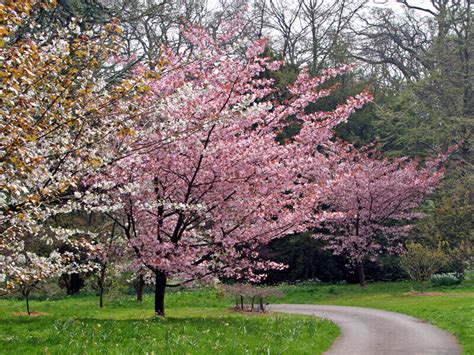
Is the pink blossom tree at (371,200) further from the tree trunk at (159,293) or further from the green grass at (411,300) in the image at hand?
the tree trunk at (159,293)

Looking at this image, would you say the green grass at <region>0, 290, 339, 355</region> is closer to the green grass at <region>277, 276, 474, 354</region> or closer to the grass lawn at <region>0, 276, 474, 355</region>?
the grass lawn at <region>0, 276, 474, 355</region>

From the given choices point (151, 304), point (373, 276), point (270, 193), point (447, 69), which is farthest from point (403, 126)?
point (270, 193)

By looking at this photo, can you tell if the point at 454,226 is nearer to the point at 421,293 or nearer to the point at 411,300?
the point at 421,293

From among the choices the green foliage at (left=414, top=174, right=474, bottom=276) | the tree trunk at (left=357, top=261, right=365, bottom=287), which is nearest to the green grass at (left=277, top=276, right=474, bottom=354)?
the tree trunk at (left=357, top=261, right=365, bottom=287)

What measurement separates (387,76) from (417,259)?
57.1 ft

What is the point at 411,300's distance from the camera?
830 inches

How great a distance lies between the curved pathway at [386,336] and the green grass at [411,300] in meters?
0.40

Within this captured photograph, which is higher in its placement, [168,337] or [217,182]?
[217,182]

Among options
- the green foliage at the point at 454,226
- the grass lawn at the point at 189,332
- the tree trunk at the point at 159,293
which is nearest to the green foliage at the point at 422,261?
the green foliage at the point at 454,226

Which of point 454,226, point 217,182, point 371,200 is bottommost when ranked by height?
point 217,182

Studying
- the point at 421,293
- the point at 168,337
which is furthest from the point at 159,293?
the point at 421,293

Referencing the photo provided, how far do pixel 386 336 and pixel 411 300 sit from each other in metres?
9.15

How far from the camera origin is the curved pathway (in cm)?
1077

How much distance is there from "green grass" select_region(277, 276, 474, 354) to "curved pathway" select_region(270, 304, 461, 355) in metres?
0.40
